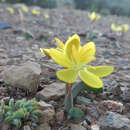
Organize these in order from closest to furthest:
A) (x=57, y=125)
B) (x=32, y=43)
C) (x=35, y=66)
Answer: (x=57, y=125) < (x=35, y=66) < (x=32, y=43)

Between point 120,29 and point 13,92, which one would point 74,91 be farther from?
point 120,29

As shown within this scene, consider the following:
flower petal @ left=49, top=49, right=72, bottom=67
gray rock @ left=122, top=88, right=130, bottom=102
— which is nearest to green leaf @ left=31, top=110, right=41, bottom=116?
flower petal @ left=49, top=49, right=72, bottom=67

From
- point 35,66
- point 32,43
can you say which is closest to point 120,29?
point 32,43

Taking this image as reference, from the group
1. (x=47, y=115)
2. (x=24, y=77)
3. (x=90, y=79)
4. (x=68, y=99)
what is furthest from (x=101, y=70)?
(x=24, y=77)

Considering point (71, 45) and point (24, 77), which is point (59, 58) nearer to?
point (71, 45)

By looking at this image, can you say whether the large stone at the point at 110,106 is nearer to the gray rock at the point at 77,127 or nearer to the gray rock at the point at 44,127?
the gray rock at the point at 77,127

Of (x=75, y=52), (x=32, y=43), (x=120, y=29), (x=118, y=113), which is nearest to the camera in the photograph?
(x=75, y=52)
